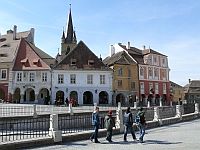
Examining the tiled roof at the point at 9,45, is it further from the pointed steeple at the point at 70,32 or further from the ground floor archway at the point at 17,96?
the pointed steeple at the point at 70,32

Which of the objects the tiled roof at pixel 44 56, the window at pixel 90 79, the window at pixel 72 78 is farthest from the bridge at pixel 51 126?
the tiled roof at pixel 44 56

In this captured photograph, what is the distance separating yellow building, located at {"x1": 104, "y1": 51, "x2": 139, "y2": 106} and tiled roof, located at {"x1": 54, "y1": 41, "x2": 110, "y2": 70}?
4.19m

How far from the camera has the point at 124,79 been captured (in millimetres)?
60719

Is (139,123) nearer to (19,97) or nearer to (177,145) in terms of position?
(177,145)

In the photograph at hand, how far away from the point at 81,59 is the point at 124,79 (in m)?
9.74

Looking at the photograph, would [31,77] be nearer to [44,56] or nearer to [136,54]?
[44,56]

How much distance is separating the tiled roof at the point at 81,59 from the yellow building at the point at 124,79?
4.19 metres

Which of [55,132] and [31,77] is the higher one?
[31,77]

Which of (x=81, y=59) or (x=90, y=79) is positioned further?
(x=81, y=59)

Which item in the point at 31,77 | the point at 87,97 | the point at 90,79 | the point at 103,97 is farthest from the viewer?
the point at 103,97

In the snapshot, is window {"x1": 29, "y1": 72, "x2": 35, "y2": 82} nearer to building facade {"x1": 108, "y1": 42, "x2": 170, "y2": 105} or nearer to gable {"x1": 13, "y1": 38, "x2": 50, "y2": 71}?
gable {"x1": 13, "y1": 38, "x2": 50, "y2": 71}

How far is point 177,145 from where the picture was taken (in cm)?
1407

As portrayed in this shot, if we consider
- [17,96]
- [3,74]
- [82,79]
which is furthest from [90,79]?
[3,74]

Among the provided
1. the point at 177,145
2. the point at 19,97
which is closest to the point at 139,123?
the point at 177,145
